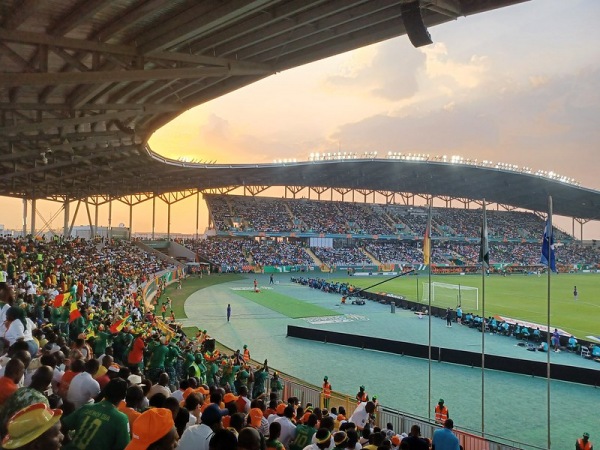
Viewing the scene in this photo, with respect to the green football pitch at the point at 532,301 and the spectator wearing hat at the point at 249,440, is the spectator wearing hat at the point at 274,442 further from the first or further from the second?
the green football pitch at the point at 532,301

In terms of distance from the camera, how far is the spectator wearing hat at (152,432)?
3.55 meters

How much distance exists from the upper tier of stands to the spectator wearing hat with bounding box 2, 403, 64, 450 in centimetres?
6643

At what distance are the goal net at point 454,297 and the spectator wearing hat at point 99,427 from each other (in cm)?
3276

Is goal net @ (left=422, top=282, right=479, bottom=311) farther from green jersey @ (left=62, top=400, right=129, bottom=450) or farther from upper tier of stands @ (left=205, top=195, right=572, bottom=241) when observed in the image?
green jersey @ (left=62, top=400, right=129, bottom=450)

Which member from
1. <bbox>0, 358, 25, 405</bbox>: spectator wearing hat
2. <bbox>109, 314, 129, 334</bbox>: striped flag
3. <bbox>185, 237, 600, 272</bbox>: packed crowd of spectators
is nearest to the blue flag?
<bbox>109, 314, 129, 334</bbox>: striped flag

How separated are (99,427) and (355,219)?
78.6 m

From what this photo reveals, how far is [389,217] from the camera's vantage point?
8525 centimetres

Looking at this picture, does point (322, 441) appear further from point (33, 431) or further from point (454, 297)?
point (454, 297)

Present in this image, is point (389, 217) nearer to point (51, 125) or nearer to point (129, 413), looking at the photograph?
point (51, 125)

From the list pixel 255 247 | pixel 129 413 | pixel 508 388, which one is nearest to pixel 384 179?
pixel 255 247

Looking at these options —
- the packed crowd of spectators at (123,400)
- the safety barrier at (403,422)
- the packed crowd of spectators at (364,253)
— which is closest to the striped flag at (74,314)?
the packed crowd of spectators at (123,400)

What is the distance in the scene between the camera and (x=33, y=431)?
312 cm

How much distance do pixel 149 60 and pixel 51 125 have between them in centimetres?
665

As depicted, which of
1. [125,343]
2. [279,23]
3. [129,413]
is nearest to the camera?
[129,413]
